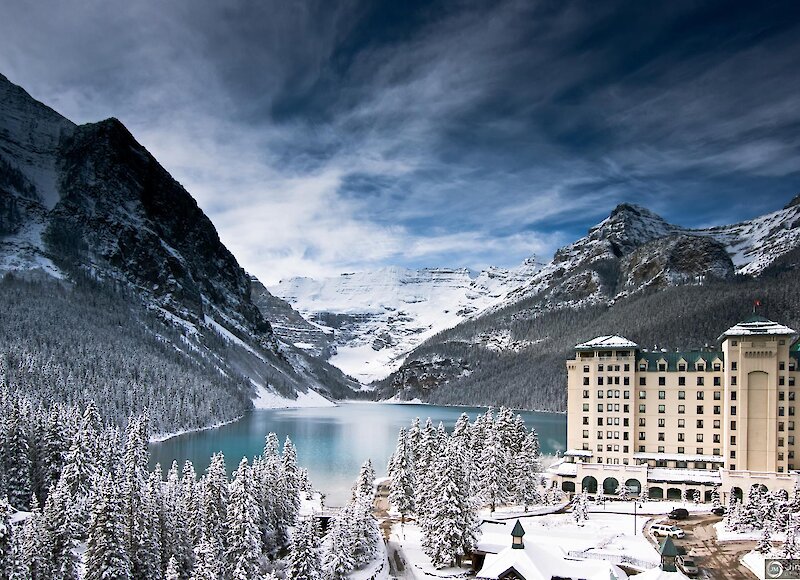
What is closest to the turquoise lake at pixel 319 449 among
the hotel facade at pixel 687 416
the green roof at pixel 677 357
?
the hotel facade at pixel 687 416

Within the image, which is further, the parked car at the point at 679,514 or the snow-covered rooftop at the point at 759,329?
the snow-covered rooftop at the point at 759,329

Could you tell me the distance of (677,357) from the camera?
319 feet

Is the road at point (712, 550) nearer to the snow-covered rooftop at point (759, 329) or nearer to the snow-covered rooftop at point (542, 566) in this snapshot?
the snow-covered rooftop at point (542, 566)

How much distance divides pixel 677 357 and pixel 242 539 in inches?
2686

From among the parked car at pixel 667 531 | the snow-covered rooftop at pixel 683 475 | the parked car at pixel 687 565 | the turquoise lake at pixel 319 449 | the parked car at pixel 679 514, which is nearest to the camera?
the parked car at pixel 687 565

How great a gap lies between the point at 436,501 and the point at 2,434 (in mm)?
46949

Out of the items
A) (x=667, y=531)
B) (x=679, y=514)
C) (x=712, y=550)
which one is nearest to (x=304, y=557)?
(x=712, y=550)

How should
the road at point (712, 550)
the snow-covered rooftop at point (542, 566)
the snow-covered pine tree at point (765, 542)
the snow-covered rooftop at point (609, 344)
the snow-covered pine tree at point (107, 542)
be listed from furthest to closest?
the snow-covered rooftop at point (609, 344), the snow-covered pine tree at point (765, 542), the road at point (712, 550), the snow-covered rooftop at point (542, 566), the snow-covered pine tree at point (107, 542)

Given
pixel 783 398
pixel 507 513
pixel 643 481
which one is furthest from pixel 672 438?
pixel 507 513

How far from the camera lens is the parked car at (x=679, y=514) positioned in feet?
251

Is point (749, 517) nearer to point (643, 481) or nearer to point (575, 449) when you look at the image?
point (643, 481)

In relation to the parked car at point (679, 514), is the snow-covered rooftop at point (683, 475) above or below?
above

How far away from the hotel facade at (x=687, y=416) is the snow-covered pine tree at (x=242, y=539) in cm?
5034

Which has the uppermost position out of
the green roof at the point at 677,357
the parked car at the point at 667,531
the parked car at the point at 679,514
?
the green roof at the point at 677,357
